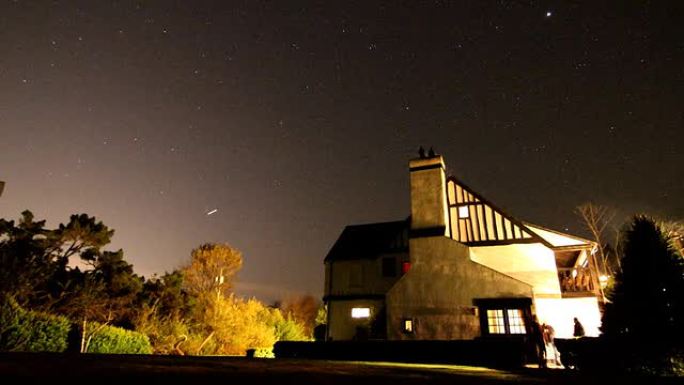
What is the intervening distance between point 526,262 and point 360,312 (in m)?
11.0

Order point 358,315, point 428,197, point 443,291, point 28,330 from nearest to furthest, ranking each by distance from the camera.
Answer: point 28,330
point 443,291
point 428,197
point 358,315

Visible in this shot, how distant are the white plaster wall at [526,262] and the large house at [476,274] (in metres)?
0.04

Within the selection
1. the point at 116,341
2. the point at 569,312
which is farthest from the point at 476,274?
the point at 116,341

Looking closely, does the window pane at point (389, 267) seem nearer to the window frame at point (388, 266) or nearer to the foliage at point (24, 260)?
the window frame at point (388, 266)

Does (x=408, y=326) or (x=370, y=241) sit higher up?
(x=370, y=241)

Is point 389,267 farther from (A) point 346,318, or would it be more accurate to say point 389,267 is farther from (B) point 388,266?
(A) point 346,318

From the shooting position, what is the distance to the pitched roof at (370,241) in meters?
26.8

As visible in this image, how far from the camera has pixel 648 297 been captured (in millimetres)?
11578

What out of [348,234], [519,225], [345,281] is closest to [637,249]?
[519,225]

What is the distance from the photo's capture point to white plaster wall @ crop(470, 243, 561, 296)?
18.4 meters

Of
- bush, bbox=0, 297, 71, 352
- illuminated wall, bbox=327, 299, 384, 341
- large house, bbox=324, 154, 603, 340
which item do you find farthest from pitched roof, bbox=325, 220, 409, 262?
bush, bbox=0, 297, 71, 352

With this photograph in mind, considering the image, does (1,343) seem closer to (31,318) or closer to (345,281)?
(31,318)

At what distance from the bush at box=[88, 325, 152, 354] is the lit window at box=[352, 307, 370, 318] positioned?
11915mm

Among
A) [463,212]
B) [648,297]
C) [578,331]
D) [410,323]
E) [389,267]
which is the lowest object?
[578,331]
